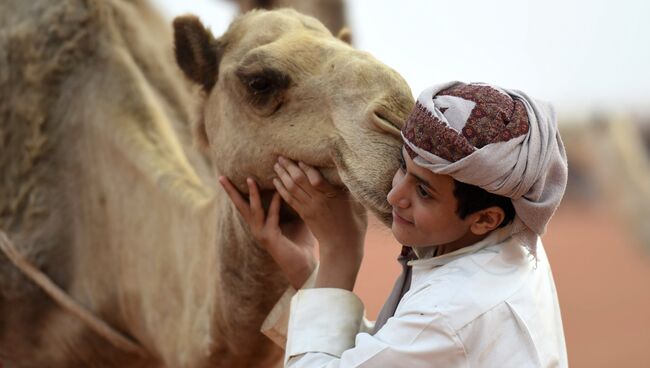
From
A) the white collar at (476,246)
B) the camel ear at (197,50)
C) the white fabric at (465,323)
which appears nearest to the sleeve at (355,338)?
the white fabric at (465,323)

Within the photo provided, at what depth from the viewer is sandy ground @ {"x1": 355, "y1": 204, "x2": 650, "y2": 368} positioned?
11.7 metres

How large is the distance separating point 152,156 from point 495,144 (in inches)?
74.0

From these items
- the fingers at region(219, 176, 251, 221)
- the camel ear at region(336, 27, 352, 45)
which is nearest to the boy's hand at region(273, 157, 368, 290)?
the fingers at region(219, 176, 251, 221)

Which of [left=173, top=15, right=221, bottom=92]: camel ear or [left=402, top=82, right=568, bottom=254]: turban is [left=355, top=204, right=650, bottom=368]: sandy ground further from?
[left=402, top=82, right=568, bottom=254]: turban

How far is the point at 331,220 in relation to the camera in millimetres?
2400

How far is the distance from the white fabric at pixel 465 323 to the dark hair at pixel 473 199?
8 centimetres

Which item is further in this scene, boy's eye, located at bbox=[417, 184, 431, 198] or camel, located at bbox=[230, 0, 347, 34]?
camel, located at bbox=[230, 0, 347, 34]

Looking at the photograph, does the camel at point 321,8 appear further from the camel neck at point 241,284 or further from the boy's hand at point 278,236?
the boy's hand at point 278,236

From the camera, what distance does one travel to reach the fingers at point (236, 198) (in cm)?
263

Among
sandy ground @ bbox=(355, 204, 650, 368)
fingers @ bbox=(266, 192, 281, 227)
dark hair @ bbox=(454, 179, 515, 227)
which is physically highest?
dark hair @ bbox=(454, 179, 515, 227)

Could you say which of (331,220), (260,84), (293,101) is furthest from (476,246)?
(260,84)

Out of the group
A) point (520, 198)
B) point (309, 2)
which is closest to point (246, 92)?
point (520, 198)

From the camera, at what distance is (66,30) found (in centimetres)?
391

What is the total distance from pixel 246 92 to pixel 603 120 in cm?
1058
